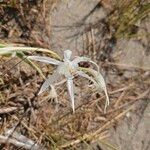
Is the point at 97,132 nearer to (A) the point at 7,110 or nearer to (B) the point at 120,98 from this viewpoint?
(B) the point at 120,98

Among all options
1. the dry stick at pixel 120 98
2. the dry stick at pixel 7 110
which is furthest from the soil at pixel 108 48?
the dry stick at pixel 7 110

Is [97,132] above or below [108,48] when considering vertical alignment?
below

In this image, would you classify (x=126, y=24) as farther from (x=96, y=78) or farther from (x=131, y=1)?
(x=96, y=78)

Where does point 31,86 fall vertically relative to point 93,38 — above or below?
below

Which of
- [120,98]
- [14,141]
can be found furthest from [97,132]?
[14,141]

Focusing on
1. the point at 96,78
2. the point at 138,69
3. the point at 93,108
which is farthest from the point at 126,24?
the point at 96,78

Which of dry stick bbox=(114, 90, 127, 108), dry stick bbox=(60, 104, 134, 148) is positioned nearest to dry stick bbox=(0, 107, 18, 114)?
dry stick bbox=(60, 104, 134, 148)

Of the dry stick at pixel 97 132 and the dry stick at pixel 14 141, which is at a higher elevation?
the dry stick at pixel 14 141

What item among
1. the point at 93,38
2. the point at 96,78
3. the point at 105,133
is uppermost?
the point at 93,38

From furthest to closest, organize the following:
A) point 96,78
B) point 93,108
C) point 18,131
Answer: point 93,108 < point 18,131 < point 96,78

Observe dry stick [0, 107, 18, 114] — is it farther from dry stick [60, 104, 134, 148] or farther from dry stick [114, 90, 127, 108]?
dry stick [114, 90, 127, 108]

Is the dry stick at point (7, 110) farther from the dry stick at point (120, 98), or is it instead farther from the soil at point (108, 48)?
the dry stick at point (120, 98)
